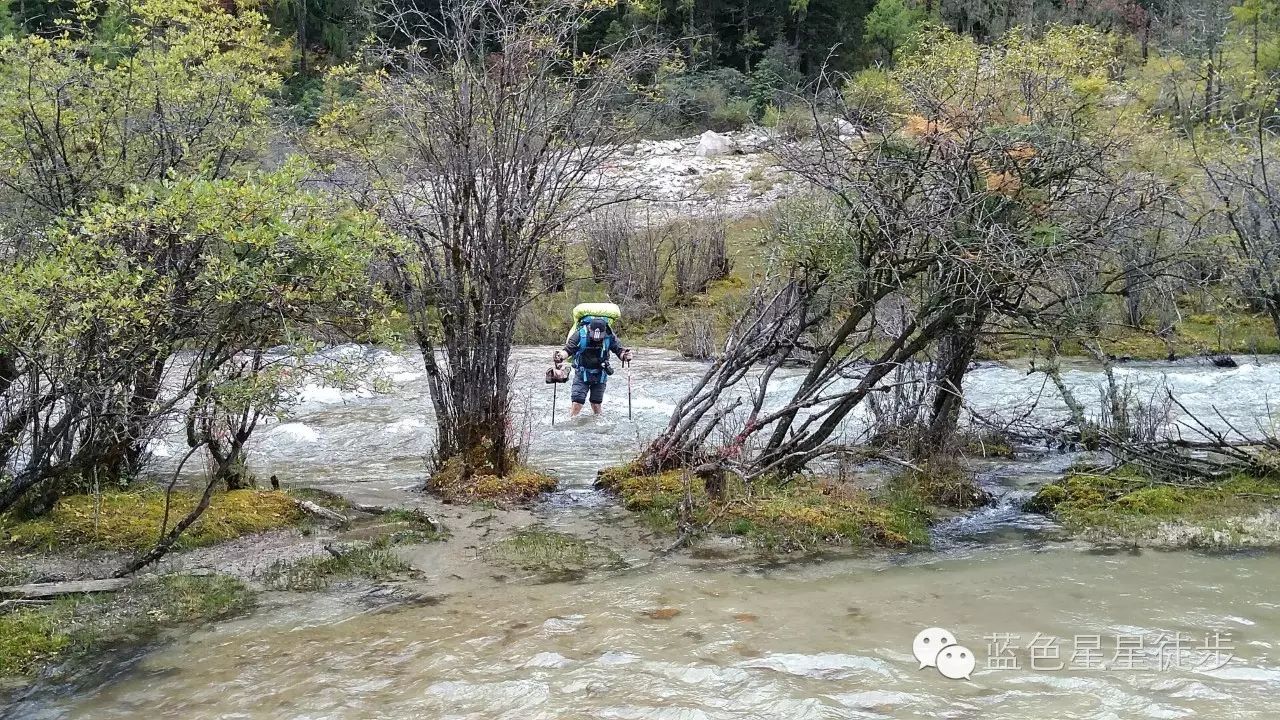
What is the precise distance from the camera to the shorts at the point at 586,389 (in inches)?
489

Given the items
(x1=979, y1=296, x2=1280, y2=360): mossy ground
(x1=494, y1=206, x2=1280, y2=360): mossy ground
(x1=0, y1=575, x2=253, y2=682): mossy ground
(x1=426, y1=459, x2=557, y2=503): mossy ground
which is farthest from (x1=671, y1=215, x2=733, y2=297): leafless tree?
(x1=0, y1=575, x2=253, y2=682): mossy ground

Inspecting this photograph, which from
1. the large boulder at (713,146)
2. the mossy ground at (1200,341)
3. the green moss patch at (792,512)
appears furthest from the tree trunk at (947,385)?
the large boulder at (713,146)

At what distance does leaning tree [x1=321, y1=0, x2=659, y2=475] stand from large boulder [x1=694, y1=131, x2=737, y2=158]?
25085mm

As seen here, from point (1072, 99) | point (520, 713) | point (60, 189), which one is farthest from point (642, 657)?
point (1072, 99)

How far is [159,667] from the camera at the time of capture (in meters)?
4.63

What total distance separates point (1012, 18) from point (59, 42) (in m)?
40.4

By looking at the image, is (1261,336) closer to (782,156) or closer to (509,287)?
(782,156)

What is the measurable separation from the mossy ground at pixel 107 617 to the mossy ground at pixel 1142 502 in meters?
6.10

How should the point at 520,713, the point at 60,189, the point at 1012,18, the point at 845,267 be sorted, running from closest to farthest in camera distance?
the point at 520,713 → the point at 60,189 → the point at 845,267 → the point at 1012,18

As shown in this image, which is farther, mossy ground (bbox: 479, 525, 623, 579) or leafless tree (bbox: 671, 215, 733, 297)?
leafless tree (bbox: 671, 215, 733, 297)

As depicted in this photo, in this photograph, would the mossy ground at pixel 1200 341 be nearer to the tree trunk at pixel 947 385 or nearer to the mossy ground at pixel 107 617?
the tree trunk at pixel 947 385

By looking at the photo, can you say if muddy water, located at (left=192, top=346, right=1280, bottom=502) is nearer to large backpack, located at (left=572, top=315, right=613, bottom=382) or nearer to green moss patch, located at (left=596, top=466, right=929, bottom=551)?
large backpack, located at (left=572, top=315, right=613, bottom=382)

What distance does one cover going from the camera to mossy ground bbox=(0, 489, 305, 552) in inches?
251

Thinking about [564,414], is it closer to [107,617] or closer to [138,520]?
[138,520]
